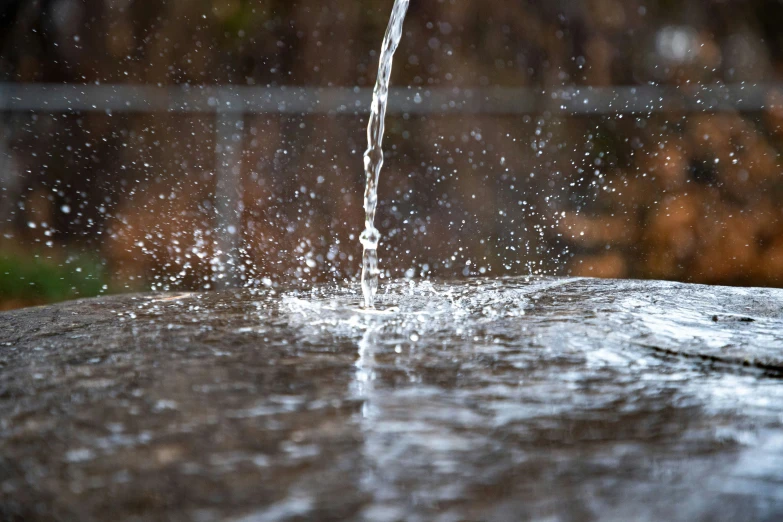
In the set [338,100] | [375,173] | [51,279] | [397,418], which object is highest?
[338,100]

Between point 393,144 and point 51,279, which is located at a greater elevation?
point 393,144

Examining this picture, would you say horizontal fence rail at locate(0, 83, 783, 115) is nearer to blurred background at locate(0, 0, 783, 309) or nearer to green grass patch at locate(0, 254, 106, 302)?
blurred background at locate(0, 0, 783, 309)

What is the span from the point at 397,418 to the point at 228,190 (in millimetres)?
3142

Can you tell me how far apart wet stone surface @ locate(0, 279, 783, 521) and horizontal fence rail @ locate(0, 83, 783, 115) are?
2778 mm

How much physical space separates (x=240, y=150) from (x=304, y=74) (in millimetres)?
763

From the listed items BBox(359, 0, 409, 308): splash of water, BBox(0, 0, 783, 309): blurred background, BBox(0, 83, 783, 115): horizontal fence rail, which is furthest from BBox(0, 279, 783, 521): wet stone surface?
BBox(0, 83, 783, 115): horizontal fence rail

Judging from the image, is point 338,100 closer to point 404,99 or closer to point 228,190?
point 404,99

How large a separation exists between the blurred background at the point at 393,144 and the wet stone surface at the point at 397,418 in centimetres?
264

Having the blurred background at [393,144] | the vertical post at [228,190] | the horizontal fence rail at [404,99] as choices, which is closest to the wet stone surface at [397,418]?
the vertical post at [228,190]

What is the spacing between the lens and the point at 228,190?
12.0 feet

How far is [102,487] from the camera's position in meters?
0.52

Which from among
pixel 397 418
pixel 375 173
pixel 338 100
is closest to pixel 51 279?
pixel 338 100

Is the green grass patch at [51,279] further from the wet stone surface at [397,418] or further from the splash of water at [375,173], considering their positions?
the wet stone surface at [397,418]

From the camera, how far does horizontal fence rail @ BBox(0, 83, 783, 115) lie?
3832 millimetres
